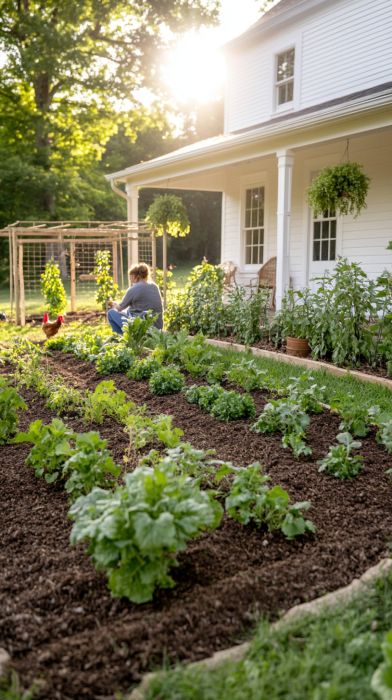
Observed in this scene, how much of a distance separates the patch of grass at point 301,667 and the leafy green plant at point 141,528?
→ 0.46 metres

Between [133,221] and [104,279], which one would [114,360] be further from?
[133,221]

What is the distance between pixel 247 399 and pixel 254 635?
306 cm

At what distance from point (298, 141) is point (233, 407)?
563 cm

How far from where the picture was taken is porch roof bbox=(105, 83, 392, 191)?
8.31m

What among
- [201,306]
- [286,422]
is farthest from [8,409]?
[201,306]

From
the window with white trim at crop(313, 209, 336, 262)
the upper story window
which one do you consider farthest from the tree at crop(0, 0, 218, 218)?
the window with white trim at crop(313, 209, 336, 262)

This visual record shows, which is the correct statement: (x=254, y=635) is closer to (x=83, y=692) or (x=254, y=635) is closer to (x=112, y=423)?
(x=83, y=692)

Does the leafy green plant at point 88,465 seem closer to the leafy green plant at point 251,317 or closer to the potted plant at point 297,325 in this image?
the potted plant at point 297,325

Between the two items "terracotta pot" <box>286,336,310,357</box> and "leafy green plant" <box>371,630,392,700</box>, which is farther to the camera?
"terracotta pot" <box>286,336,310,357</box>

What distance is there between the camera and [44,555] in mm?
3250

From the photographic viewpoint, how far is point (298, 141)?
968 centimetres

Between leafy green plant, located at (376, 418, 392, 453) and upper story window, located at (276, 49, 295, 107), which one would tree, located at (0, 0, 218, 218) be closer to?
upper story window, located at (276, 49, 295, 107)

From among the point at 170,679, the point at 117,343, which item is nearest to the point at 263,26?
the point at 117,343

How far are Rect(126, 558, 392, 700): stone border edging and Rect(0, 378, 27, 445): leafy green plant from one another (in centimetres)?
280
